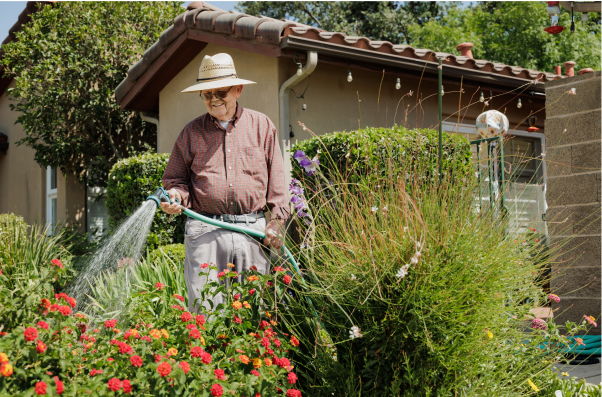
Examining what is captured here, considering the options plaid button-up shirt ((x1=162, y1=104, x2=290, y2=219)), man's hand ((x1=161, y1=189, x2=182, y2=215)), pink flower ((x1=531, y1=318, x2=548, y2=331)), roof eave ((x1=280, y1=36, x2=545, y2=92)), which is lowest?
pink flower ((x1=531, y1=318, x2=548, y2=331))

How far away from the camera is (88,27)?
8305mm

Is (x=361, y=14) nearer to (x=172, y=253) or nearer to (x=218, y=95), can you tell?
(x=172, y=253)

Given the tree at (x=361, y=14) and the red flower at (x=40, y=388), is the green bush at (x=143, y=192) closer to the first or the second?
the red flower at (x=40, y=388)

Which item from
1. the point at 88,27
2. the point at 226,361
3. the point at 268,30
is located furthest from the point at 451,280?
the point at 88,27

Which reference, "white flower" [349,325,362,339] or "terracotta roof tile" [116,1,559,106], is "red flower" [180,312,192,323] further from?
"terracotta roof tile" [116,1,559,106]

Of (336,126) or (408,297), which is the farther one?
(336,126)

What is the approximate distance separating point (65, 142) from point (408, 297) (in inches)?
322

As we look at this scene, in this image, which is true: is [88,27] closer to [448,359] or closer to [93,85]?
[93,85]

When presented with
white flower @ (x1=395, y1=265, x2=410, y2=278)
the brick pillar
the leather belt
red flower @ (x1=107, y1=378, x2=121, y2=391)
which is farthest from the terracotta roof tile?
red flower @ (x1=107, y1=378, x2=121, y2=391)

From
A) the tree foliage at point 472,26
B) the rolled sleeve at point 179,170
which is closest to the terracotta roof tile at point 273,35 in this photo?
the rolled sleeve at point 179,170

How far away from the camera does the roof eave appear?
216 inches

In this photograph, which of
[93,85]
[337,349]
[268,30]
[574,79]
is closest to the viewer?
[337,349]

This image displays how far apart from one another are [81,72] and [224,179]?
687cm

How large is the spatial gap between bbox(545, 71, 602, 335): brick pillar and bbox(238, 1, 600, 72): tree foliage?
1075 centimetres
